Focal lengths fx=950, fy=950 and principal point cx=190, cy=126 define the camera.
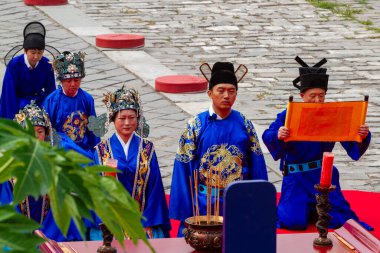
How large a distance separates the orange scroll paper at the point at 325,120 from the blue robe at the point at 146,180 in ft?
3.12

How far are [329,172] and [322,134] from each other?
70.6 inches

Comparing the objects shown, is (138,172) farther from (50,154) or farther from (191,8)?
(191,8)

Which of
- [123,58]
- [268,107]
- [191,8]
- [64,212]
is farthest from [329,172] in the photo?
[191,8]

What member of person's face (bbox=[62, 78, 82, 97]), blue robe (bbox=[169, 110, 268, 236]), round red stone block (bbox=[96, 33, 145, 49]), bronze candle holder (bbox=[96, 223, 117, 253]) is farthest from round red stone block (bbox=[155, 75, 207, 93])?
bronze candle holder (bbox=[96, 223, 117, 253])

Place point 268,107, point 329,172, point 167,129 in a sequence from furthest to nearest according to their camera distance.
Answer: point 268,107, point 167,129, point 329,172

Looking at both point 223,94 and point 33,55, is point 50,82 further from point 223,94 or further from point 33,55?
point 223,94

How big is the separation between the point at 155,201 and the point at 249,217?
8.14ft

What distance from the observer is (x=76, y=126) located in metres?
7.74

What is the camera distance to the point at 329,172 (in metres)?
4.58

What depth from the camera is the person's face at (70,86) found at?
7598mm

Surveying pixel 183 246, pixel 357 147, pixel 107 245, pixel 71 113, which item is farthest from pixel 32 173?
pixel 71 113

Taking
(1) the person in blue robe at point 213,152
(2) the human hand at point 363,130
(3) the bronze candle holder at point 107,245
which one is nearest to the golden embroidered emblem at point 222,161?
(1) the person in blue robe at point 213,152

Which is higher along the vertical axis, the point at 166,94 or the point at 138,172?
the point at 138,172

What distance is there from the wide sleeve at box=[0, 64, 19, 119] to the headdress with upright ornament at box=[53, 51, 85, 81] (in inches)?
35.3
